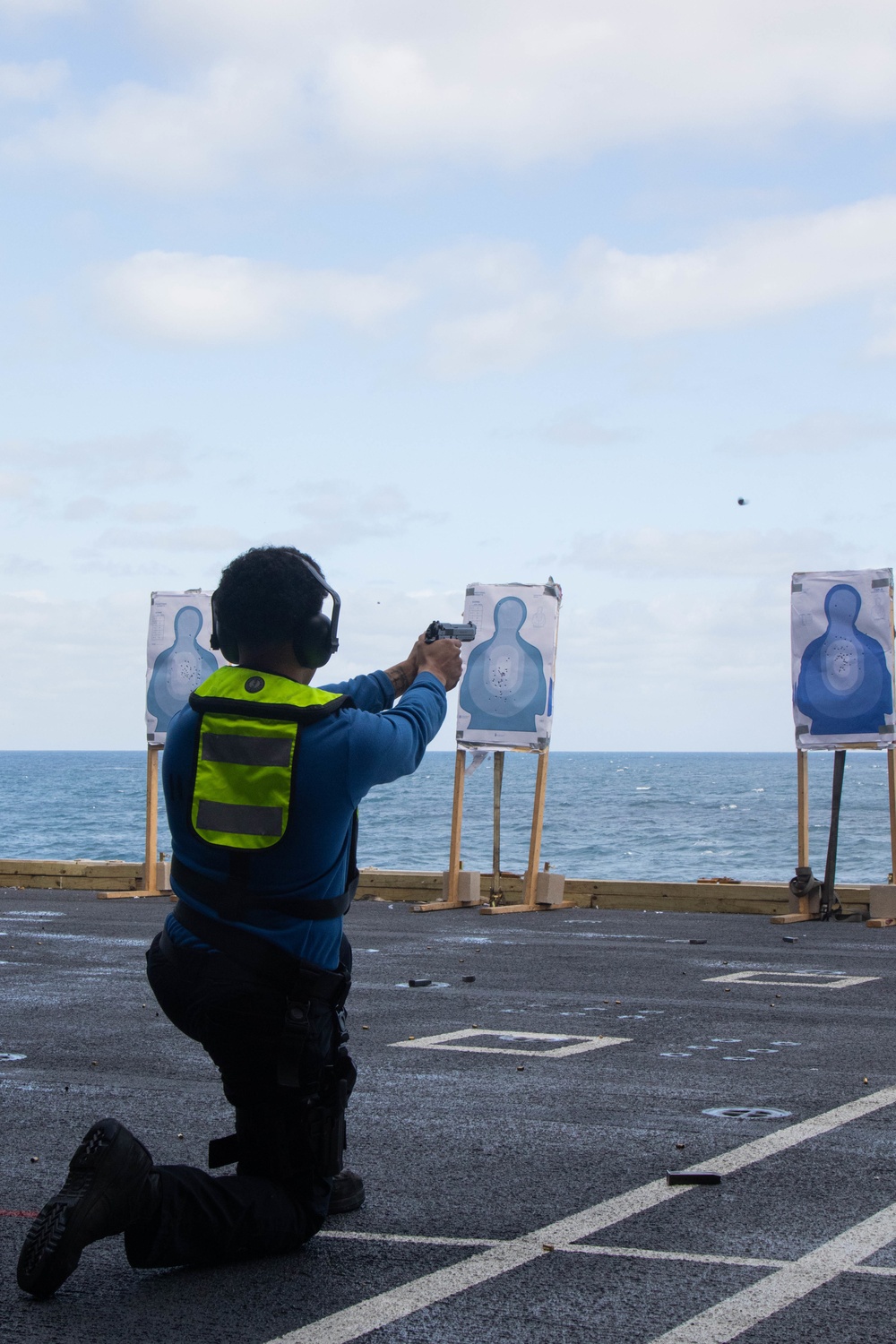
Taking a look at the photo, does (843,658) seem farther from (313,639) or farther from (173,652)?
(313,639)

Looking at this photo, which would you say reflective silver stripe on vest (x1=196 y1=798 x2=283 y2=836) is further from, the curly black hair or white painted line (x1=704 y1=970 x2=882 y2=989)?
white painted line (x1=704 y1=970 x2=882 y2=989)

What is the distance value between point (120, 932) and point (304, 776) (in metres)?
9.09

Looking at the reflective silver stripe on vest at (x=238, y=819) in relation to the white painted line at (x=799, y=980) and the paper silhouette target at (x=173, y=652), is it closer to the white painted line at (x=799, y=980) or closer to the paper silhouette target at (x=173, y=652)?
the white painted line at (x=799, y=980)

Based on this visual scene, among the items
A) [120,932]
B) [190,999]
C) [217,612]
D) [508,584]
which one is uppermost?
[508,584]

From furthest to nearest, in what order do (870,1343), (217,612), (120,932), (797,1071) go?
(120,932), (797,1071), (217,612), (870,1343)

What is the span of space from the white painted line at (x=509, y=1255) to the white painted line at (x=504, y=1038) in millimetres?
1771

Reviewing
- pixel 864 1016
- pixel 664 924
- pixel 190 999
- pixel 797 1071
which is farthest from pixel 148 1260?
pixel 664 924

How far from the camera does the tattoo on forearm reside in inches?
163

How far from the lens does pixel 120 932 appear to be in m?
12.2

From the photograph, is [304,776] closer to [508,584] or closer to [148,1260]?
[148,1260]

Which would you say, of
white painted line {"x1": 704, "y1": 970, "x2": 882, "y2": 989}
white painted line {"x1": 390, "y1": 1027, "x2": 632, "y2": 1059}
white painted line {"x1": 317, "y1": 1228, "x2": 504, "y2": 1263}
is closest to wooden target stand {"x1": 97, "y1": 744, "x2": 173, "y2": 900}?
white painted line {"x1": 704, "y1": 970, "x2": 882, "y2": 989}

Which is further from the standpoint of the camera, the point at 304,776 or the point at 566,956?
the point at 566,956

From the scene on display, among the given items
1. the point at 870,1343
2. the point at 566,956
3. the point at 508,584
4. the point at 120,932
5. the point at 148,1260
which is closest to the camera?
the point at 870,1343

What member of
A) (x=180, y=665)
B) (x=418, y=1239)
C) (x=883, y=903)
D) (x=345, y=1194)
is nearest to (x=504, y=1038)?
(x=345, y=1194)
